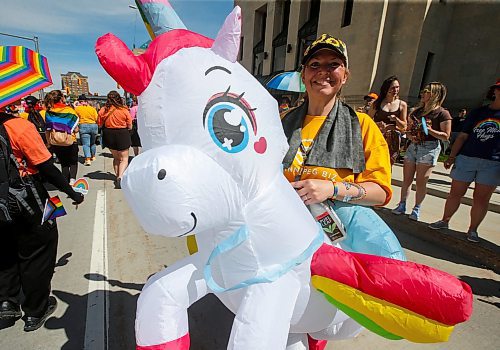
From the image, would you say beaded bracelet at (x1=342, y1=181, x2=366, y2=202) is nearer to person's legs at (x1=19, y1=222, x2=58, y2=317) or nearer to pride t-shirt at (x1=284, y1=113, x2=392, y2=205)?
pride t-shirt at (x1=284, y1=113, x2=392, y2=205)

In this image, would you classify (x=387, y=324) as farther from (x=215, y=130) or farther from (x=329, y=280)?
(x=215, y=130)

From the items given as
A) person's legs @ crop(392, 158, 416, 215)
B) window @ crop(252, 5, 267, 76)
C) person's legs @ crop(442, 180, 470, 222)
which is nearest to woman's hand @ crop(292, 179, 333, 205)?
person's legs @ crop(442, 180, 470, 222)

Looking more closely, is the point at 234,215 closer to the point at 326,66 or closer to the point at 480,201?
the point at 326,66

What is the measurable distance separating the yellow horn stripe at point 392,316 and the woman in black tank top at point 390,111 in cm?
308

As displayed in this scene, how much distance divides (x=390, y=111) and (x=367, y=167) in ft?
9.36

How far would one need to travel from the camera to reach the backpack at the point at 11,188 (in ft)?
5.57

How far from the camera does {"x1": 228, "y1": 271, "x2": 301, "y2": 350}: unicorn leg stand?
1.00 m

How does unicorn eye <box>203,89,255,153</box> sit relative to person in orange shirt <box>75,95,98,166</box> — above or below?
above

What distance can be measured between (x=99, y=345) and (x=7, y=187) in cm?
119

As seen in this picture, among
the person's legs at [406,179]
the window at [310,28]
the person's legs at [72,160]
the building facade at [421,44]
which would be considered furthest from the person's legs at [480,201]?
the window at [310,28]

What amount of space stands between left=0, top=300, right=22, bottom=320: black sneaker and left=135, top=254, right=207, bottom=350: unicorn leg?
1.68m

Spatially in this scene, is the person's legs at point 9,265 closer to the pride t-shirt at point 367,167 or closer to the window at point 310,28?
the pride t-shirt at point 367,167

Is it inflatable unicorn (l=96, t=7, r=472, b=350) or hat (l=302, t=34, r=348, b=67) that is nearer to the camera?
inflatable unicorn (l=96, t=7, r=472, b=350)

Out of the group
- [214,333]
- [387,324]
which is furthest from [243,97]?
[214,333]
